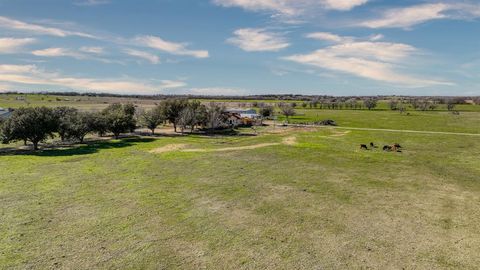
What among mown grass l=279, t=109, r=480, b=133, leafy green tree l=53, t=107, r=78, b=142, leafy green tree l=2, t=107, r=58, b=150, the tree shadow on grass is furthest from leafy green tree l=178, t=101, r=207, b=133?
mown grass l=279, t=109, r=480, b=133

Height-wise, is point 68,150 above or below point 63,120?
below

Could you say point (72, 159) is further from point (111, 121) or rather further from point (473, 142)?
point (473, 142)

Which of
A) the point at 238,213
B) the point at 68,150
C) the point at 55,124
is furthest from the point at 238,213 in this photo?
A: the point at 55,124

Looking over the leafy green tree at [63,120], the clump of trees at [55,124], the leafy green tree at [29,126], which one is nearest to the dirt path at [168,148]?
the clump of trees at [55,124]

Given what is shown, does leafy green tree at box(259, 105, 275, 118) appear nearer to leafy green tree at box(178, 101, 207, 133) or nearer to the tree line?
the tree line

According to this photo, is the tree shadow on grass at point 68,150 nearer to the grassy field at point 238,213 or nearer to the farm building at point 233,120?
the grassy field at point 238,213

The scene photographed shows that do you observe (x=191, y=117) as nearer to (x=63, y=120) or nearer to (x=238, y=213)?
(x=63, y=120)
